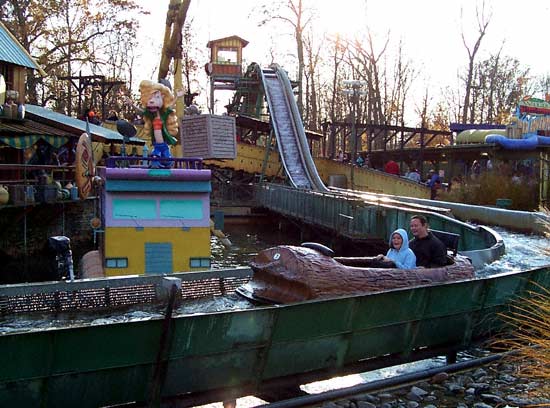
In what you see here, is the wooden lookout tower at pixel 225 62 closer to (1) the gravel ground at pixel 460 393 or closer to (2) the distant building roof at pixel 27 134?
(2) the distant building roof at pixel 27 134

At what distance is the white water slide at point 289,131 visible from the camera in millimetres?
32156

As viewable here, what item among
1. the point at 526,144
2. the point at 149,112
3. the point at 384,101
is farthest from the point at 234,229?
the point at 384,101

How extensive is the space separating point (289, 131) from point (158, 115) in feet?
76.9

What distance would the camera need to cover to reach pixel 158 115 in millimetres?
12852

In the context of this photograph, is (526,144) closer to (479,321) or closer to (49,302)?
(479,321)

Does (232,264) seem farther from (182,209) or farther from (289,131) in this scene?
(289,131)

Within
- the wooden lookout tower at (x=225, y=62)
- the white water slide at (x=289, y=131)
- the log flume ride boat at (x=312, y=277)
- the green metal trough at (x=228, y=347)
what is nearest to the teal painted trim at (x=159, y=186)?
the log flume ride boat at (x=312, y=277)

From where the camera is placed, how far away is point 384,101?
59.2 metres

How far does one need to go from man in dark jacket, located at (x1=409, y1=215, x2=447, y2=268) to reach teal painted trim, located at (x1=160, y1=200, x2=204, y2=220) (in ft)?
15.1

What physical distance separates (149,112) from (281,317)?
24.1 ft

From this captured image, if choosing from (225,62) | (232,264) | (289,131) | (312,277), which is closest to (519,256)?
(312,277)

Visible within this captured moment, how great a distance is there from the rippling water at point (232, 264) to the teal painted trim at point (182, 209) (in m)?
3.97

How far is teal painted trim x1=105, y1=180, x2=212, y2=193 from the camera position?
11.8 m

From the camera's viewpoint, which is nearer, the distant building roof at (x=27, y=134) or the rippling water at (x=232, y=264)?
the rippling water at (x=232, y=264)
